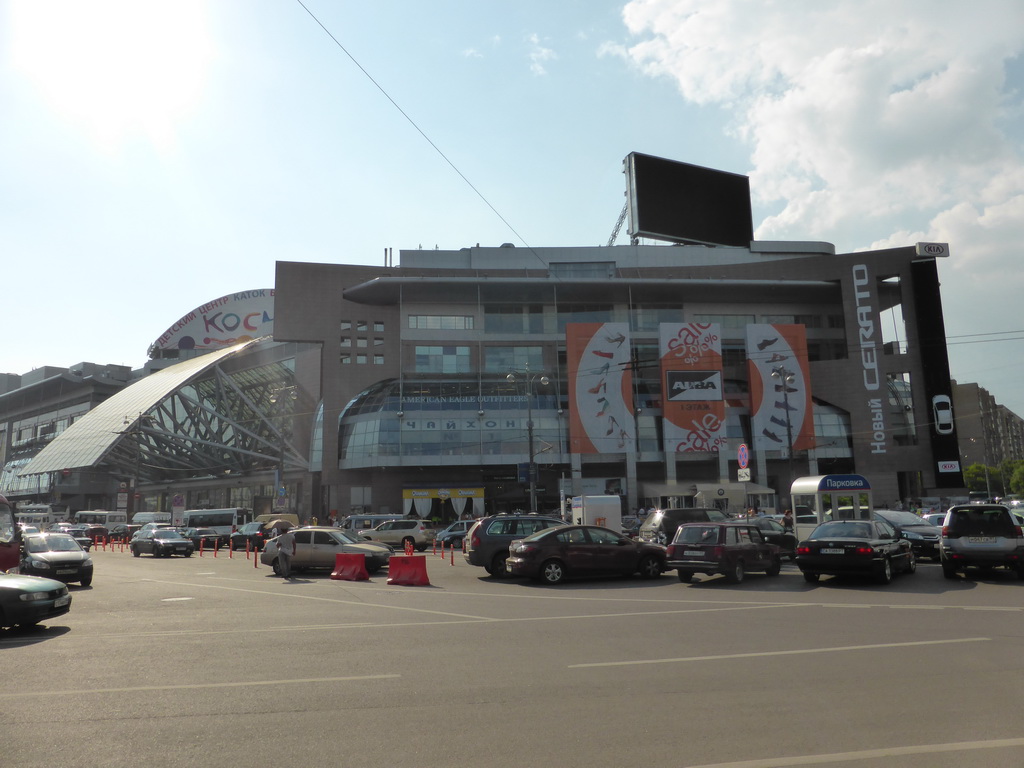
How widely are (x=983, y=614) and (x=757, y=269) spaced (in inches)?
2452

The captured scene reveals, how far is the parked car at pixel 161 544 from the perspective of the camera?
3531 centimetres

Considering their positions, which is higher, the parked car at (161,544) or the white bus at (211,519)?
the white bus at (211,519)

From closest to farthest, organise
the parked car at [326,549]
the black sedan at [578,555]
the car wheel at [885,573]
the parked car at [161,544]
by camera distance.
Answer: the car wheel at [885,573] < the black sedan at [578,555] < the parked car at [326,549] < the parked car at [161,544]

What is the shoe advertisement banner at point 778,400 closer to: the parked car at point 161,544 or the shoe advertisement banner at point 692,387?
the shoe advertisement banner at point 692,387

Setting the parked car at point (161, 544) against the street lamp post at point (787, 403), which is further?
the street lamp post at point (787, 403)

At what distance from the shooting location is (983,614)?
11875 millimetres

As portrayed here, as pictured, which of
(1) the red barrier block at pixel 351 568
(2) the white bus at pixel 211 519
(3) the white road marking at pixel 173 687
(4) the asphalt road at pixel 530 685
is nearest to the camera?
(4) the asphalt road at pixel 530 685

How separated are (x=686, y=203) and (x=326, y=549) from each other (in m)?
54.4

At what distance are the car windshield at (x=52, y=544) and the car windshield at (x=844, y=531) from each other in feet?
63.0

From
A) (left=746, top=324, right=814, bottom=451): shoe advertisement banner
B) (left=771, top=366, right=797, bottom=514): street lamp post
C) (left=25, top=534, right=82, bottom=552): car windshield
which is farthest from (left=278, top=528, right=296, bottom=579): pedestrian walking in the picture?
(left=746, top=324, right=814, bottom=451): shoe advertisement banner

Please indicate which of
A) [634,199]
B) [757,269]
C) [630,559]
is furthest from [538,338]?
[630,559]

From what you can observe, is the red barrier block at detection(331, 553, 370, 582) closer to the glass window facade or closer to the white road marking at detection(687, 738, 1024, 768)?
the white road marking at detection(687, 738, 1024, 768)

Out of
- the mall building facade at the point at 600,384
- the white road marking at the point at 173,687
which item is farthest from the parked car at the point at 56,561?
the mall building facade at the point at 600,384

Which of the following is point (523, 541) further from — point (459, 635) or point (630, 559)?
point (459, 635)
